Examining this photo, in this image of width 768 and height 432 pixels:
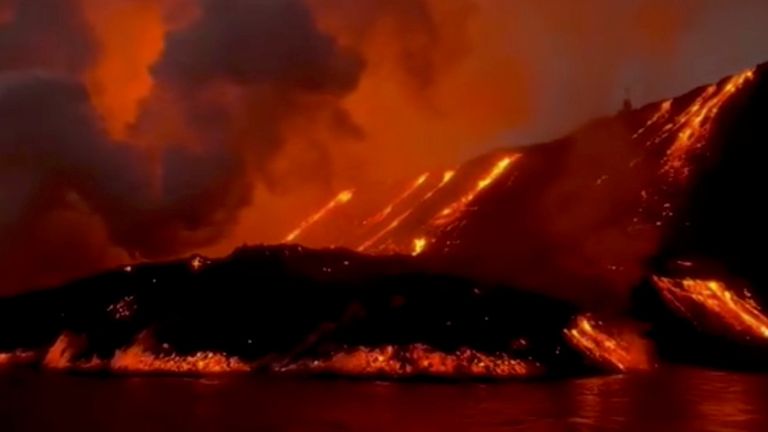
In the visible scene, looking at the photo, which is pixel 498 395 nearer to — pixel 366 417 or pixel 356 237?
pixel 366 417

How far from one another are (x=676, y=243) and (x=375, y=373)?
3352cm

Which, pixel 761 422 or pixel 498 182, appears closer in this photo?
pixel 761 422

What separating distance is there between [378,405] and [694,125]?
181ft

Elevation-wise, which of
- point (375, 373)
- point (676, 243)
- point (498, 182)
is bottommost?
point (375, 373)

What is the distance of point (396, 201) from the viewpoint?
70000mm

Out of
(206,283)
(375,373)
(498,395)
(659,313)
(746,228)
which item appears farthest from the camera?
(746,228)

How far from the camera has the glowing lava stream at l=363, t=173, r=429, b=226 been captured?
6769 cm

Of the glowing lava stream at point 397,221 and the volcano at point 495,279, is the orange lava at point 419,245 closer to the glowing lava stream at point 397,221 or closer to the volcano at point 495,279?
the volcano at point 495,279

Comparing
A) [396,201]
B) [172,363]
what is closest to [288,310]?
[172,363]

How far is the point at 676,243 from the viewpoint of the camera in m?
64.8

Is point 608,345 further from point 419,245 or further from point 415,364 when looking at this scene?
point 419,245

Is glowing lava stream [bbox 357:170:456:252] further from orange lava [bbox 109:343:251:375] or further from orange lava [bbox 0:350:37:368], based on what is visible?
orange lava [bbox 109:343:251:375]

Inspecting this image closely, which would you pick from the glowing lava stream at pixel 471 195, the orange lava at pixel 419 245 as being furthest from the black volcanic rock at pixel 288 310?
the glowing lava stream at pixel 471 195

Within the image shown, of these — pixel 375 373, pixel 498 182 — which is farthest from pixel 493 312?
pixel 498 182
